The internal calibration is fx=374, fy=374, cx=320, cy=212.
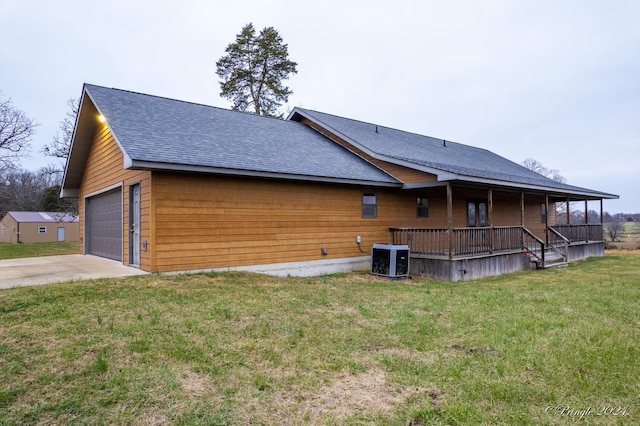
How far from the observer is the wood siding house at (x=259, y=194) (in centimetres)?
817

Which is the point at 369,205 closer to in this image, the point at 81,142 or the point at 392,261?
the point at 392,261

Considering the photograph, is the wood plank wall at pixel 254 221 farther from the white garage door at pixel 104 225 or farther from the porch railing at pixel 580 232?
the porch railing at pixel 580 232

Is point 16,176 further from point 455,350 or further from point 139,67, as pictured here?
point 455,350

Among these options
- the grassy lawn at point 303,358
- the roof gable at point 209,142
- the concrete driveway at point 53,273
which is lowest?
the grassy lawn at point 303,358

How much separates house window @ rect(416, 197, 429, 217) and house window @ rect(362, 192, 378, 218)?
2.09 metres

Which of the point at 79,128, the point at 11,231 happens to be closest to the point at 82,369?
the point at 79,128

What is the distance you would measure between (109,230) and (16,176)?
160 feet

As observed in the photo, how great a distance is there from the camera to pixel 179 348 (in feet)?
13.5

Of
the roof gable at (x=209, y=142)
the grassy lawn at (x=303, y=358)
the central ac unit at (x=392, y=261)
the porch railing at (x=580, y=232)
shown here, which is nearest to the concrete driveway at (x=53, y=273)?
the grassy lawn at (x=303, y=358)

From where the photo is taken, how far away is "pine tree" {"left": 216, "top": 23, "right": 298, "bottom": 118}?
28094mm

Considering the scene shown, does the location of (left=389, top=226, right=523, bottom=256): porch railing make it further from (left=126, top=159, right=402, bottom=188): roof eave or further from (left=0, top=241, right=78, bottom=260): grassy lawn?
(left=0, top=241, right=78, bottom=260): grassy lawn

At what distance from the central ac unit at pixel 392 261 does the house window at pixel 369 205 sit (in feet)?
5.21

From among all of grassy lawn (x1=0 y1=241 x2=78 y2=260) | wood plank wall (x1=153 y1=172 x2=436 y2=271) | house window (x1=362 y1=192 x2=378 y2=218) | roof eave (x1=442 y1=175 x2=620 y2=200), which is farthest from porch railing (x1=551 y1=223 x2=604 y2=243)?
grassy lawn (x1=0 y1=241 x2=78 y2=260)

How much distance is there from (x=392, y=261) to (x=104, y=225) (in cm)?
896
